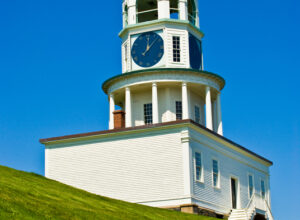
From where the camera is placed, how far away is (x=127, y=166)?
38062 mm

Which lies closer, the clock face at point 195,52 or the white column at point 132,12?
the clock face at point 195,52

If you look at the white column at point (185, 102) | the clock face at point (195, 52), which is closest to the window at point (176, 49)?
the clock face at point (195, 52)

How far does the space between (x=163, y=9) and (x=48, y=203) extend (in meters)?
28.0

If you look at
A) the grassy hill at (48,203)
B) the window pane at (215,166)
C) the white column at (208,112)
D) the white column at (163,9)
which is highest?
the white column at (163,9)

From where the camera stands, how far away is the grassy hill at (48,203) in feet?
61.3

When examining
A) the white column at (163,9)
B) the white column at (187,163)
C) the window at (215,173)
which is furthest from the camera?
the white column at (163,9)

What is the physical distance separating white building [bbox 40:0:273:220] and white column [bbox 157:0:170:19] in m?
0.07

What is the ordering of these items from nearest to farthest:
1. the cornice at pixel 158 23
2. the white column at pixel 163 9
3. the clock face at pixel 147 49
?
the clock face at pixel 147 49 < the cornice at pixel 158 23 < the white column at pixel 163 9

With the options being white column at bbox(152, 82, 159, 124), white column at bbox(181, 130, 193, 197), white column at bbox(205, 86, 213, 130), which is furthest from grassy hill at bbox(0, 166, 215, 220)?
white column at bbox(205, 86, 213, 130)

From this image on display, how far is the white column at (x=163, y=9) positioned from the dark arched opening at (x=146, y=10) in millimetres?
1582

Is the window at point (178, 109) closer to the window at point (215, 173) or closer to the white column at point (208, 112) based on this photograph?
the white column at point (208, 112)

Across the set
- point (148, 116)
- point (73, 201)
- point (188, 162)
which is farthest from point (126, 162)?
point (73, 201)

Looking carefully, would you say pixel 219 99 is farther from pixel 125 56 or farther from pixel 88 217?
pixel 88 217

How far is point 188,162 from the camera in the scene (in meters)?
36.1
